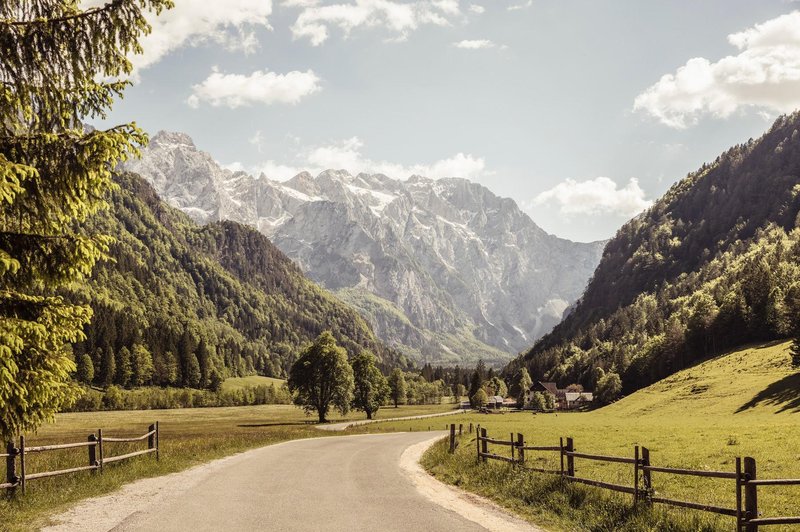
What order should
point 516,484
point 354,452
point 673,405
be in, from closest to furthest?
point 516,484 < point 354,452 < point 673,405

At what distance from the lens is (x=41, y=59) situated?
1452cm

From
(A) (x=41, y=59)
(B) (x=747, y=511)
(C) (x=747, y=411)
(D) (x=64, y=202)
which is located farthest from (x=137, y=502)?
(C) (x=747, y=411)

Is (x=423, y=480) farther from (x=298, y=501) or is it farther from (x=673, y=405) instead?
(x=673, y=405)

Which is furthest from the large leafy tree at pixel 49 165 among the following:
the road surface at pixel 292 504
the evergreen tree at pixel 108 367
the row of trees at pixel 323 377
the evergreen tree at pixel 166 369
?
the evergreen tree at pixel 166 369

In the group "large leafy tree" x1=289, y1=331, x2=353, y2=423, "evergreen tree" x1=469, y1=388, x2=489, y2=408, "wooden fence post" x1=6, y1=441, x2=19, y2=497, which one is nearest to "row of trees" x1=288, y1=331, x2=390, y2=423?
"large leafy tree" x1=289, y1=331, x2=353, y2=423

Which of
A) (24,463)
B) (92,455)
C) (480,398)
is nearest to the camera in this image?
(24,463)

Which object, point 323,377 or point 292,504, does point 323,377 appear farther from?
point 292,504

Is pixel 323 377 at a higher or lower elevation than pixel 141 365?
higher

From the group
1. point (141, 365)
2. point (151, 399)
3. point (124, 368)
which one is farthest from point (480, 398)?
point (124, 368)

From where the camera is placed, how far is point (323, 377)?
332 ft

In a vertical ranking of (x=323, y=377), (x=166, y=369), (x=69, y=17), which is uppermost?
(x=69, y=17)

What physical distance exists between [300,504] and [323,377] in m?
82.7

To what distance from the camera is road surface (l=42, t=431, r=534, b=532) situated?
17047 millimetres

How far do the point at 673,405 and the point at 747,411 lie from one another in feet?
64.3
